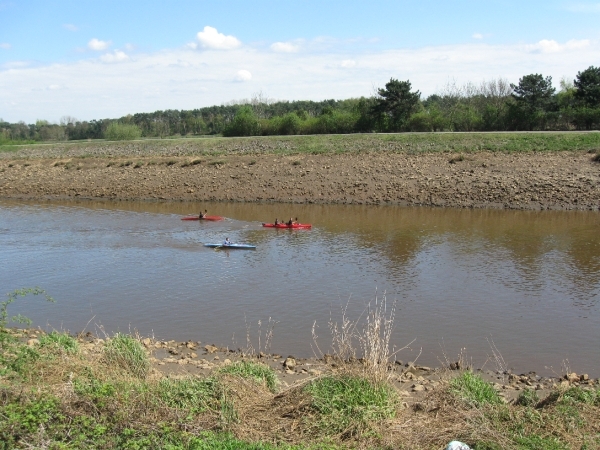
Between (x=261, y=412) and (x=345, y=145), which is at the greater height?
(x=345, y=145)

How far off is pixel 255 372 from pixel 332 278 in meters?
11.1

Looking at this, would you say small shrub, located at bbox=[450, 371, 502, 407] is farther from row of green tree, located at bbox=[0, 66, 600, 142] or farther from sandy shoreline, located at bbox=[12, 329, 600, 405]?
row of green tree, located at bbox=[0, 66, 600, 142]

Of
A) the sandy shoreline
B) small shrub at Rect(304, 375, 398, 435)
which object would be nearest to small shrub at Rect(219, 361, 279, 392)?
the sandy shoreline

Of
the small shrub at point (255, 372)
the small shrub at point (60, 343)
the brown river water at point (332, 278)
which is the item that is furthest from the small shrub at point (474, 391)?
the small shrub at point (60, 343)

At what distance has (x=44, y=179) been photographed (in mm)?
54031

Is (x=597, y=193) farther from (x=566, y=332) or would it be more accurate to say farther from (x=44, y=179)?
(x=44, y=179)

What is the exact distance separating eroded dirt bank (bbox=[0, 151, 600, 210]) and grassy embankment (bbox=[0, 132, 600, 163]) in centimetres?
150

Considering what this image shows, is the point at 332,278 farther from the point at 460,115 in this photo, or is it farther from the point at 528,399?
the point at 460,115

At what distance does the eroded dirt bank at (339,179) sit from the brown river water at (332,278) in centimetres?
341

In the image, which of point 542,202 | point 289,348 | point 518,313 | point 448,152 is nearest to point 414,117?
point 448,152

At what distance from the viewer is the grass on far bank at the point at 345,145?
153ft

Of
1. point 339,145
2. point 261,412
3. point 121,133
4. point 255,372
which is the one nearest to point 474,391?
point 261,412

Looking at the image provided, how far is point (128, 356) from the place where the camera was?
1250 centimetres

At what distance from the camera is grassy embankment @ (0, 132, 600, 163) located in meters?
Answer: 46.6
